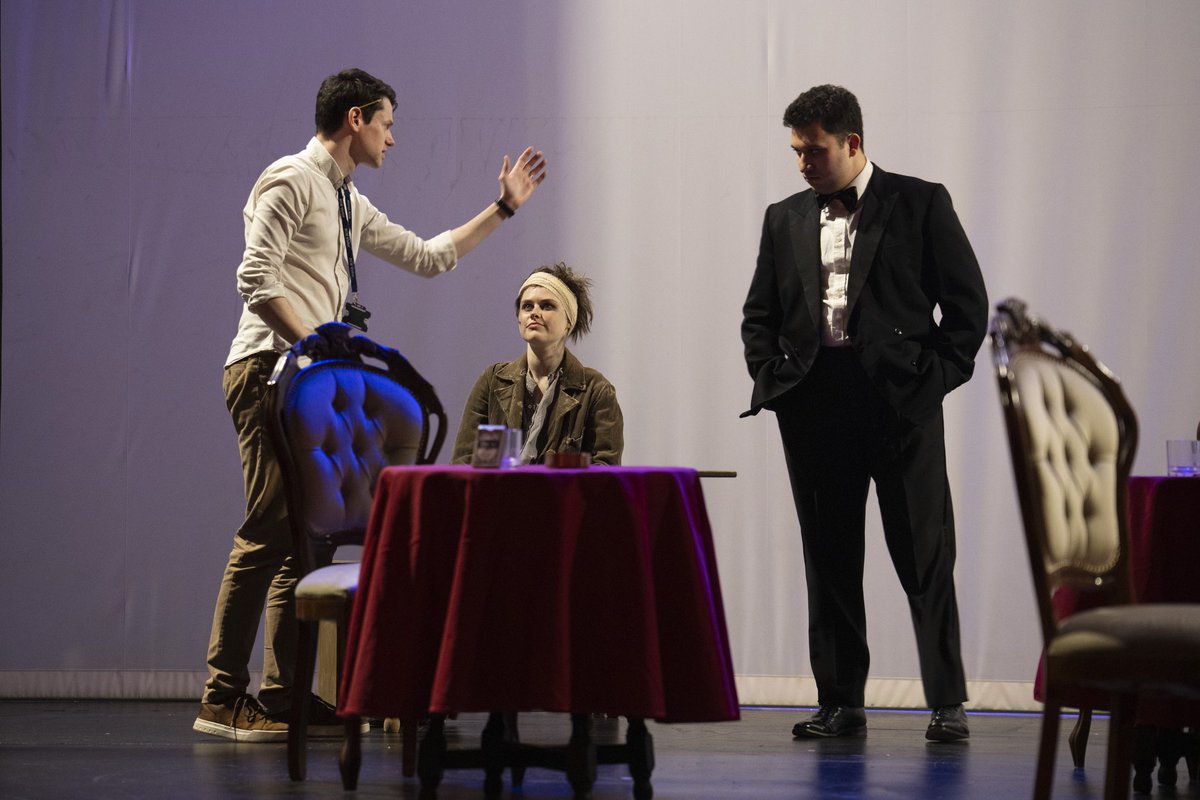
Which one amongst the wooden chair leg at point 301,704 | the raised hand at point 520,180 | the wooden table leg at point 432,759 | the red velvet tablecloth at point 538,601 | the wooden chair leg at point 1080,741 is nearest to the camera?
the red velvet tablecloth at point 538,601

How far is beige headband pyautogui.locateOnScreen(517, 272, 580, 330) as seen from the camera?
3730mm

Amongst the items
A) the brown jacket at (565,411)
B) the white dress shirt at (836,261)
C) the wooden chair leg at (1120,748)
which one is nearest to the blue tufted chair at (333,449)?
the brown jacket at (565,411)

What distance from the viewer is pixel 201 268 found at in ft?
14.5

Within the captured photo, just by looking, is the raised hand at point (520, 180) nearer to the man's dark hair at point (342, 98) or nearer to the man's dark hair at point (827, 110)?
the man's dark hair at point (342, 98)

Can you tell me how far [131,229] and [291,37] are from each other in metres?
0.82

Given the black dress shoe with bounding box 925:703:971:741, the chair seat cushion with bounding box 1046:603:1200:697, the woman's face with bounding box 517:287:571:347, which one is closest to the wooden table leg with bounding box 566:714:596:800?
the chair seat cushion with bounding box 1046:603:1200:697

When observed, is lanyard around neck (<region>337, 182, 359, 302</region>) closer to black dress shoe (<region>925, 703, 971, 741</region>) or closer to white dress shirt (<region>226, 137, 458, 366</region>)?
white dress shirt (<region>226, 137, 458, 366</region>)

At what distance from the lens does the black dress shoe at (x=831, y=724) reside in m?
3.47

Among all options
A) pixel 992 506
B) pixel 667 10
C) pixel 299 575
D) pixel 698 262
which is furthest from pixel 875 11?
pixel 299 575

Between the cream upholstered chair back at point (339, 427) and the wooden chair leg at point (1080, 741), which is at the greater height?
the cream upholstered chair back at point (339, 427)

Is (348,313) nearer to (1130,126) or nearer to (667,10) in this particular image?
(667,10)

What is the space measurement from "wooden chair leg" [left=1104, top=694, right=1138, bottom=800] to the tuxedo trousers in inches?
50.2

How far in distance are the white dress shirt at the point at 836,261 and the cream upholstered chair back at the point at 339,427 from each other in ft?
3.30

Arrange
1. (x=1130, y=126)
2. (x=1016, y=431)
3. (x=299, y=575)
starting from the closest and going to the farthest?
(x=1016, y=431)
(x=299, y=575)
(x=1130, y=126)
